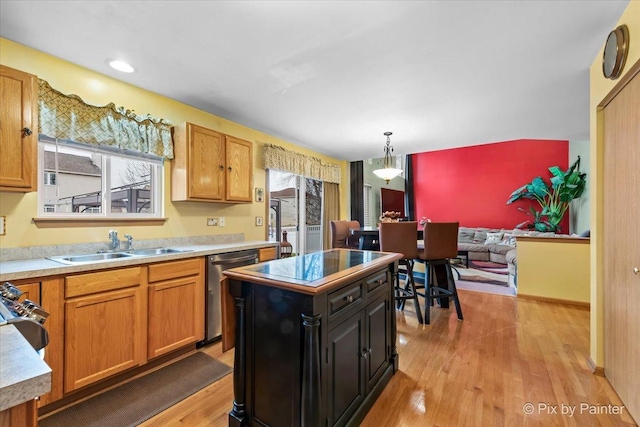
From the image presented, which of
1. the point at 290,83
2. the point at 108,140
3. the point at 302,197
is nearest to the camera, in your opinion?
the point at 108,140

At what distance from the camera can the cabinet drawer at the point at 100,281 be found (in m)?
1.81

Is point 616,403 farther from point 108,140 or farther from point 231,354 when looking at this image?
point 108,140

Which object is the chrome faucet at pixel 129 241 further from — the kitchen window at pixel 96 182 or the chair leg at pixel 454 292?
the chair leg at pixel 454 292

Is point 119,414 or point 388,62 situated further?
point 388,62

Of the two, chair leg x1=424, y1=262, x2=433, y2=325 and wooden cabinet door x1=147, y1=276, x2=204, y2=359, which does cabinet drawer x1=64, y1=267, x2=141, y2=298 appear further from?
chair leg x1=424, y1=262, x2=433, y2=325

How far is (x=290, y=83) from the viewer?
8.71 feet


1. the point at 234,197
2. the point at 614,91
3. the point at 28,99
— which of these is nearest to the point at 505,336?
the point at 614,91

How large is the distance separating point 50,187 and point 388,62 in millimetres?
2852

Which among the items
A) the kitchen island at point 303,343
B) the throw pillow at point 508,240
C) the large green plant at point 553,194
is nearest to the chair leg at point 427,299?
the kitchen island at point 303,343

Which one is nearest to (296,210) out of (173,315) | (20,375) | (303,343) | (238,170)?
(238,170)

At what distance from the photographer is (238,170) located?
3.35 metres

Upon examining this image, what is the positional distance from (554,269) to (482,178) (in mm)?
4361

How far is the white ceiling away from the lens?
1735 millimetres

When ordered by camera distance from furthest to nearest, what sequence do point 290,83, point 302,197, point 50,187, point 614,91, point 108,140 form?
point 302,197
point 290,83
point 108,140
point 50,187
point 614,91
